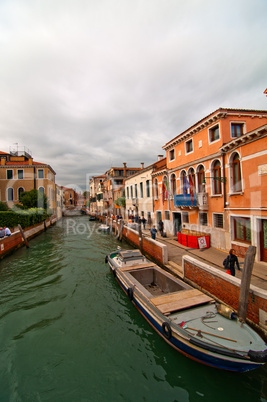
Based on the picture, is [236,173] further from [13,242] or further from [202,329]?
[13,242]

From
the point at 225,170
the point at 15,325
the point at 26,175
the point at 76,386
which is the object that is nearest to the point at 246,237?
the point at 225,170

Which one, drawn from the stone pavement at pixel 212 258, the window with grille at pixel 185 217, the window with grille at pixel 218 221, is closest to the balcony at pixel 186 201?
the window with grille at pixel 185 217

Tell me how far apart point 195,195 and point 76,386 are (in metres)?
11.7

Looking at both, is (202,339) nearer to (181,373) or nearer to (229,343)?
(229,343)

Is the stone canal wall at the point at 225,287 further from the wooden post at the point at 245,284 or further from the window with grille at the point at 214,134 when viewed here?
the window with grille at the point at 214,134

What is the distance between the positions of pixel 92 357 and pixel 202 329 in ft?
9.71

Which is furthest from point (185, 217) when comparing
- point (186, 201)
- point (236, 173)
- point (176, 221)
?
point (236, 173)

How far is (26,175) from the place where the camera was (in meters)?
35.1

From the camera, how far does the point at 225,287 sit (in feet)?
21.5

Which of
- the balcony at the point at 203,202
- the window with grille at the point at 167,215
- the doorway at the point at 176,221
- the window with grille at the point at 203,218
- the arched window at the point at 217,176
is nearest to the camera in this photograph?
the arched window at the point at 217,176

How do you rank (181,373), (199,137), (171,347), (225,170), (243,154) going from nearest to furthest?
(181,373), (171,347), (243,154), (225,170), (199,137)

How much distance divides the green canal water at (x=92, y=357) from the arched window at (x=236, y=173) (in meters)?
7.81

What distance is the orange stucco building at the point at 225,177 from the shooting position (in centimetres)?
934

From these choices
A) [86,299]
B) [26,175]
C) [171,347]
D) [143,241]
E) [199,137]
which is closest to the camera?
[171,347]
